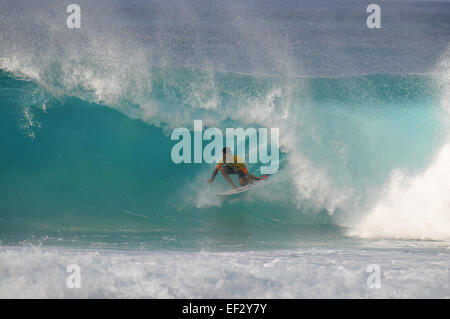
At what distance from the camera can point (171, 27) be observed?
1684 centimetres

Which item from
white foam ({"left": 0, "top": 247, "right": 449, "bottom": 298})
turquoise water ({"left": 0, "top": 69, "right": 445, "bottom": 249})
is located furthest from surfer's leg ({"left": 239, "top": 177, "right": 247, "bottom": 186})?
white foam ({"left": 0, "top": 247, "right": 449, "bottom": 298})

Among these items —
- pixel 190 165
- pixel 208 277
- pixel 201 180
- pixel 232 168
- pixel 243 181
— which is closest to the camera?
pixel 208 277

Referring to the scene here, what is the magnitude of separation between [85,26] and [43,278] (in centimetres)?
1018

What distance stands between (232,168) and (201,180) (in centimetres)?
97

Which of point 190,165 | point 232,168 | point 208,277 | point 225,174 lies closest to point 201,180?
point 190,165

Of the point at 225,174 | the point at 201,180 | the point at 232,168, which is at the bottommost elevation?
the point at 201,180

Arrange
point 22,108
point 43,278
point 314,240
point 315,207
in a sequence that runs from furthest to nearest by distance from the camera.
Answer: point 22,108
point 315,207
point 314,240
point 43,278

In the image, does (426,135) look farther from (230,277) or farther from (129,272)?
(129,272)

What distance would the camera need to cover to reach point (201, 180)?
329 inches

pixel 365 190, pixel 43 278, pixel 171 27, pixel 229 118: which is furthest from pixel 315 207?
pixel 171 27

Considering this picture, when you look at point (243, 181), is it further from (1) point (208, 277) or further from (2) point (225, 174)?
(1) point (208, 277)

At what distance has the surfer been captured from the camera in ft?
24.7

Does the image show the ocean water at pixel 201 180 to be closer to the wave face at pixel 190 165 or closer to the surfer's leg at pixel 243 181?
the wave face at pixel 190 165

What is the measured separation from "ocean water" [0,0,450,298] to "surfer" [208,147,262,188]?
1.50 feet
